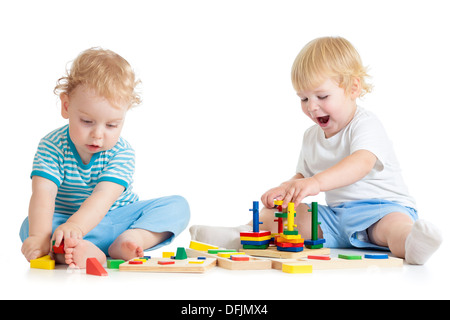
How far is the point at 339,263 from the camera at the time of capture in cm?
175

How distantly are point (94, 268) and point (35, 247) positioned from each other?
0.98 feet

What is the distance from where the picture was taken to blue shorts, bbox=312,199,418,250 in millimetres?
2219

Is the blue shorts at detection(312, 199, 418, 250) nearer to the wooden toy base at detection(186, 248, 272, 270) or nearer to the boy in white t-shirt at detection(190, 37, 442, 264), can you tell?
the boy in white t-shirt at detection(190, 37, 442, 264)

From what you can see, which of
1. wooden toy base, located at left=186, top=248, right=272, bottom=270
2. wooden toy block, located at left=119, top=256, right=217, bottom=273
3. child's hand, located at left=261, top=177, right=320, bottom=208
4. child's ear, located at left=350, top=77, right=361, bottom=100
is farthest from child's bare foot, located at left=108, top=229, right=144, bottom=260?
child's ear, located at left=350, top=77, right=361, bottom=100

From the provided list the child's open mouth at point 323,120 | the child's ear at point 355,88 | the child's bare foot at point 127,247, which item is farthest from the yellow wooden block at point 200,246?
the child's ear at point 355,88

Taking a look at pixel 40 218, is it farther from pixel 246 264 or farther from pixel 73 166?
pixel 246 264

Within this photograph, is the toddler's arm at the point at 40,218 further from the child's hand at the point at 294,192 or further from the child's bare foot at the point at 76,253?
the child's hand at the point at 294,192

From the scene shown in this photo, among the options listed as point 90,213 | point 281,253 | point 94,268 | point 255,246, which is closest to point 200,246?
point 255,246

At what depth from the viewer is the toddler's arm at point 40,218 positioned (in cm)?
179

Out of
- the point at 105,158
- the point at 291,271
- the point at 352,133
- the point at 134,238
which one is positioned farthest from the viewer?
the point at 352,133

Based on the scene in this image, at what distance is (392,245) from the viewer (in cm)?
204
